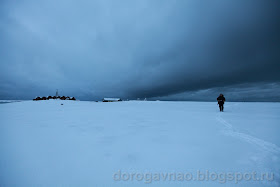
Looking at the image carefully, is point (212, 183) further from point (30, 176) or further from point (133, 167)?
point (30, 176)

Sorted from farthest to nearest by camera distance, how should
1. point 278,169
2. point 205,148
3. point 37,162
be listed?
point 205,148 → point 37,162 → point 278,169

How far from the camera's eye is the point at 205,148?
3.37 metres

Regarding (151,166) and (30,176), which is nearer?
(30,176)

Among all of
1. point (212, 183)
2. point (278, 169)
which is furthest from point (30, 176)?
point (278, 169)

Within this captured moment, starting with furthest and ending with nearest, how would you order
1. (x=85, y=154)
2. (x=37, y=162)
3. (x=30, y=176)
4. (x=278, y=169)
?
(x=85, y=154) < (x=37, y=162) < (x=278, y=169) < (x=30, y=176)

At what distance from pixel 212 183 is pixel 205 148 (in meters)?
1.37

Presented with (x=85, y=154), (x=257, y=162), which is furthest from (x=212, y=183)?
(x=85, y=154)

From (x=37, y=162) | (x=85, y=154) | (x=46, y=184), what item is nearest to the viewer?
(x=46, y=184)

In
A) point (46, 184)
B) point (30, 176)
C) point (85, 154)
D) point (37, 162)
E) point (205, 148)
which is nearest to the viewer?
point (46, 184)

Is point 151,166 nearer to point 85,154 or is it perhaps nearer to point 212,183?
point 212,183

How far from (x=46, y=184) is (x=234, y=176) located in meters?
3.86

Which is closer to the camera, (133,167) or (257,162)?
(133,167)

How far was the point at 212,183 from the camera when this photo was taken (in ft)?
7.04

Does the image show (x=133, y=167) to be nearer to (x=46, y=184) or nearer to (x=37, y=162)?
(x=46, y=184)
